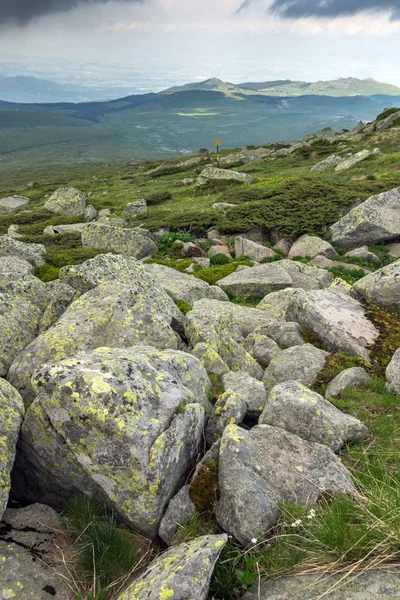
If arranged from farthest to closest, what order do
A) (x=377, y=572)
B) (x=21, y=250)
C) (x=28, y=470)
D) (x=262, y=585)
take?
(x=21, y=250) < (x=28, y=470) < (x=262, y=585) < (x=377, y=572)

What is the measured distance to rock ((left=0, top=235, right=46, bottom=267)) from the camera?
23.5 meters

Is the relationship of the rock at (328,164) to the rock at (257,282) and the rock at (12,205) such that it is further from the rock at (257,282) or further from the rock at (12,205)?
the rock at (12,205)

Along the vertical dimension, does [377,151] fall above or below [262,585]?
above

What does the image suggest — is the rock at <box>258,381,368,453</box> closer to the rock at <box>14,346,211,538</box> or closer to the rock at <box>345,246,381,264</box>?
the rock at <box>14,346,211,538</box>

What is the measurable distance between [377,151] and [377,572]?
60.8 meters

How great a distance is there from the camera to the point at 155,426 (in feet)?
25.5

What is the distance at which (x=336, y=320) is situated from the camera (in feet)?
47.6

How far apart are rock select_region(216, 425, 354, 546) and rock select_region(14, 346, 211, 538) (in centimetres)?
108

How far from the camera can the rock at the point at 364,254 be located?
2775cm

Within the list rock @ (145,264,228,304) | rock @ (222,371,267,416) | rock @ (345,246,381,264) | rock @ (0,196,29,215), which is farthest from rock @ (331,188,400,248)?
rock @ (0,196,29,215)

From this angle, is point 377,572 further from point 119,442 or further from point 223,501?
point 119,442

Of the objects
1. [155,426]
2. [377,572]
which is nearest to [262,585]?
[377,572]

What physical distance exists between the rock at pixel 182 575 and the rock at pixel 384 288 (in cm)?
1253

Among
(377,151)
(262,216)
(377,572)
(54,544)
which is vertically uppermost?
(377,151)
